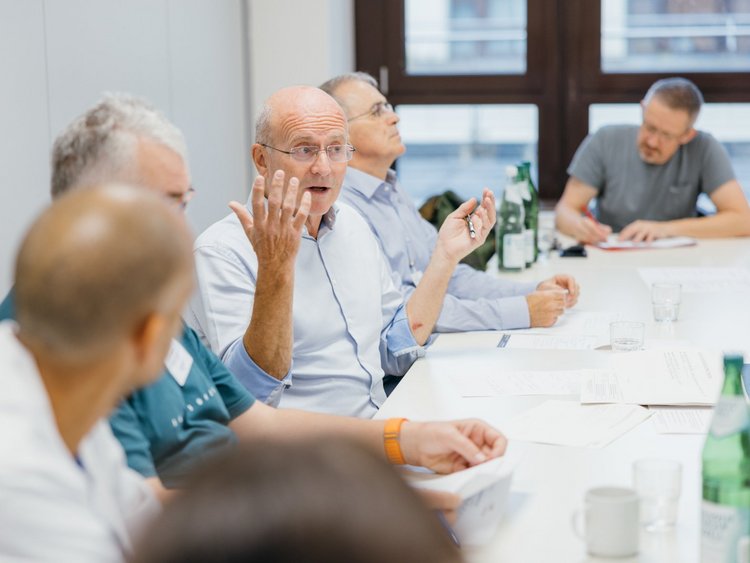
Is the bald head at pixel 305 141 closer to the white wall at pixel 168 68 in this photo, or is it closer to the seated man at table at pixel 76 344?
the white wall at pixel 168 68

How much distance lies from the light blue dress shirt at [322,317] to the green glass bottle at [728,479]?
39.9 inches

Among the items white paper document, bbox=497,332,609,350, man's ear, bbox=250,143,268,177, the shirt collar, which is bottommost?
white paper document, bbox=497,332,609,350

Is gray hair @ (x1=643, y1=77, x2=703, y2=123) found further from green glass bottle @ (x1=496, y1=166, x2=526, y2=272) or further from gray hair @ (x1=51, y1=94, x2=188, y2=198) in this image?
gray hair @ (x1=51, y1=94, x2=188, y2=198)

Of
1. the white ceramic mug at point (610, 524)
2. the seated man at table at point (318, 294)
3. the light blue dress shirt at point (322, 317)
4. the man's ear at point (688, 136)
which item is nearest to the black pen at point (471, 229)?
the seated man at table at point (318, 294)

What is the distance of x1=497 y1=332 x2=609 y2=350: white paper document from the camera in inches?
95.4

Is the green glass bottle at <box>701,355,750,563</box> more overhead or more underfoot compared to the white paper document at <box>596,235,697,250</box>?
more overhead

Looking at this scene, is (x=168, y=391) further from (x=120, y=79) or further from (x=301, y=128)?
(x=120, y=79)

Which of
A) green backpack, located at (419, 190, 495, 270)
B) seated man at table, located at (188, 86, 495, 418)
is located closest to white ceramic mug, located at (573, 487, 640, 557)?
seated man at table, located at (188, 86, 495, 418)

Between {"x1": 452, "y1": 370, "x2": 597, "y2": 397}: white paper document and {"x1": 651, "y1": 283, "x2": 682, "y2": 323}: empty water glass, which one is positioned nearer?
{"x1": 452, "y1": 370, "x2": 597, "y2": 397}: white paper document

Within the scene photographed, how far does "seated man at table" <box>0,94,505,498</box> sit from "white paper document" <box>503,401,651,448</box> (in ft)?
0.69

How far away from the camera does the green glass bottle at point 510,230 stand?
3392 mm

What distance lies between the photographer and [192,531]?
52cm

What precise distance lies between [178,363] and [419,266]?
64.3 inches

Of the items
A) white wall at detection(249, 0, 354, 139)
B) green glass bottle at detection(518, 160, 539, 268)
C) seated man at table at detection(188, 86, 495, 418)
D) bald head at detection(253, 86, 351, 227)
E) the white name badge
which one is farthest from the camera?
white wall at detection(249, 0, 354, 139)
